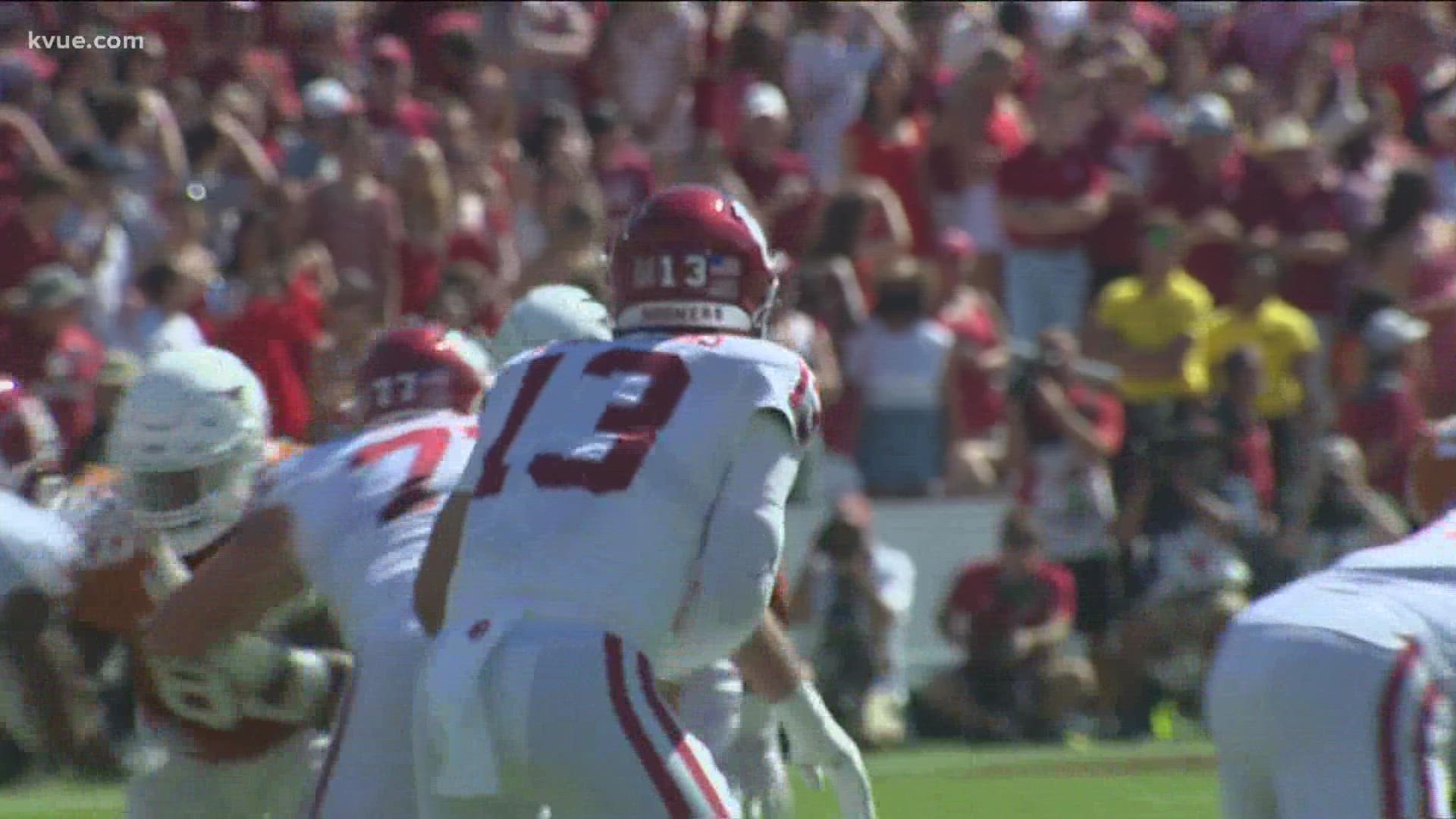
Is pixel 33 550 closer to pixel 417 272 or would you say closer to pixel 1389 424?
pixel 417 272

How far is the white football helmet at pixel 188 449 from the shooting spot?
5.57 m

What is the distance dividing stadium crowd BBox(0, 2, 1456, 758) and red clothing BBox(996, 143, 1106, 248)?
20 millimetres

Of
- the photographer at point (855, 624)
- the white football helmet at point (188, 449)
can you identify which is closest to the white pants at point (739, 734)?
the white football helmet at point (188, 449)

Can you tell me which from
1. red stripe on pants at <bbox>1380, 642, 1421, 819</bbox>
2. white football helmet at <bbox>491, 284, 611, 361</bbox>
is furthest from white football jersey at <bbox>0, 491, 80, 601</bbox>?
red stripe on pants at <bbox>1380, 642, 1421, 819</bbox>

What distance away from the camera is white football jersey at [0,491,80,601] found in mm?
5074

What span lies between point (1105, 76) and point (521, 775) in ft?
30.2

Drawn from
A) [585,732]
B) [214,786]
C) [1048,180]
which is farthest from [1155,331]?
[585,732]

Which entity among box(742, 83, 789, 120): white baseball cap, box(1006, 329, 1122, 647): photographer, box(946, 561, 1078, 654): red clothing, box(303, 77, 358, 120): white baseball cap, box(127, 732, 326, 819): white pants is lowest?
box(946, 561, 1078, 654): red clothing

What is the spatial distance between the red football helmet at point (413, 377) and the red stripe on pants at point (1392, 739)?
5.97ft

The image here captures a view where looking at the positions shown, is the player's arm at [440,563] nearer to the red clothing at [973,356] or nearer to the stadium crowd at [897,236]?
the stadium crowd at [897,236]

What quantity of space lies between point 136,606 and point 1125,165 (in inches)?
326

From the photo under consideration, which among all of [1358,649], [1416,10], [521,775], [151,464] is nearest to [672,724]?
[521,775]

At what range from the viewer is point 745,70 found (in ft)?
42.1

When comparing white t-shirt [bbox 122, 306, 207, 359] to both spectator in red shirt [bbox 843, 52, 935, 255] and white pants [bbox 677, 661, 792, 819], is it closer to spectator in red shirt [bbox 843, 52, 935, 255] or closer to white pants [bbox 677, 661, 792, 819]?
spectator in red shirt [bbox 843, 52, 935, 255]
